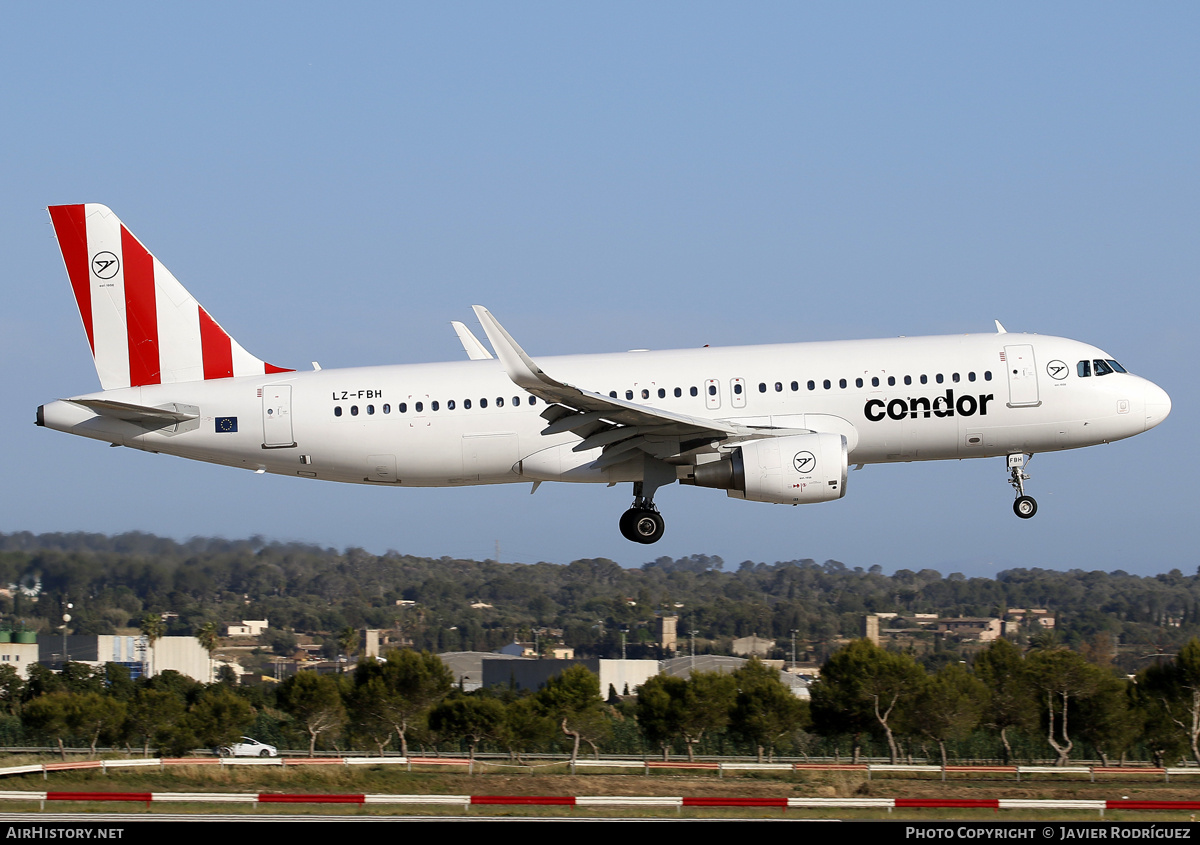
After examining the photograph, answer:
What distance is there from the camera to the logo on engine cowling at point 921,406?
29.0m

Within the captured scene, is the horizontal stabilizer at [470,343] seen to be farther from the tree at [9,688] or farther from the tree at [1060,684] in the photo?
the tree at [9,688]

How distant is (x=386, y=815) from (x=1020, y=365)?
17.1 m

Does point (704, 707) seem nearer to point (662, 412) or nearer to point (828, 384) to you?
point (828, 384)

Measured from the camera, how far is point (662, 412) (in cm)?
2808

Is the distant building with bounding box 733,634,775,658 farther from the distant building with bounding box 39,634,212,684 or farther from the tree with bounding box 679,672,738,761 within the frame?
the tree with bounding box 679,672,738,761

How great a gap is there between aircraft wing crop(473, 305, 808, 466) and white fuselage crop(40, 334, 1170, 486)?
0.53 m

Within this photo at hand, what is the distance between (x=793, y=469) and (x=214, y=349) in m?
14.2

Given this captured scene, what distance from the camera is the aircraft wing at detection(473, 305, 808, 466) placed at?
25938 mm

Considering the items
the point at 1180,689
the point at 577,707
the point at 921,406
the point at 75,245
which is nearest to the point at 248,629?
the point at 577,707

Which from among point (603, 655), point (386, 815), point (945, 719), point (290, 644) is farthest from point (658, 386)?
point (603, 655)

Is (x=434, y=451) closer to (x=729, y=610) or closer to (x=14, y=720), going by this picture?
(x=14, y=720)

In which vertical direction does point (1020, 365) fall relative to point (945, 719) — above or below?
above

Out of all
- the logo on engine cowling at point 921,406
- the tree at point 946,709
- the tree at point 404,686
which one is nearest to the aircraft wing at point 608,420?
the logo on engine cowling at point 921,406
